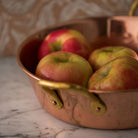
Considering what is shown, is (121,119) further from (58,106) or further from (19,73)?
(19,73)

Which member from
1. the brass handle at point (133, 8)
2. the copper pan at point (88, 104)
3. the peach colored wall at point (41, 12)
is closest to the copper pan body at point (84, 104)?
the copper pan at point (88, 104)

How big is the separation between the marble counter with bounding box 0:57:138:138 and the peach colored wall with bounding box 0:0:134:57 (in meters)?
0.22

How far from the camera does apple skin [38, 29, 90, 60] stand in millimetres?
793

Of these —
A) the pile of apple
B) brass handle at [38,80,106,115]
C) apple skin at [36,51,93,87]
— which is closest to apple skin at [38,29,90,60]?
the pile of apple

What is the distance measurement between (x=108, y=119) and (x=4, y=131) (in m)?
0.24

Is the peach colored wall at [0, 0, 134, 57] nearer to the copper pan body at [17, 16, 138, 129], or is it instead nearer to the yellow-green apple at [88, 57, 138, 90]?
the copper pan body at [17, 16, 138, 129]

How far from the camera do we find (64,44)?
0.80 m

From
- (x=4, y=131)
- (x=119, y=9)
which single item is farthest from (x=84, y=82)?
(x=119, y=9)

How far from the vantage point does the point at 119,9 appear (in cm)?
101

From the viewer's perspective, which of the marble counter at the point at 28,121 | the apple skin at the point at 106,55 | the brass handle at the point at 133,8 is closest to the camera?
the marble counter at the point at 28,121

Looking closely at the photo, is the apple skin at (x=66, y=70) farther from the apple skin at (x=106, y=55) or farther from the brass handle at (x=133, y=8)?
the brass handle at (x=133, y=8)

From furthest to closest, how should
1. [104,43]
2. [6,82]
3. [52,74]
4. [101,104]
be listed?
[104,43] < [6,82] < [52,74] < [101,104]

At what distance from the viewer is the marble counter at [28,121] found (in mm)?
620

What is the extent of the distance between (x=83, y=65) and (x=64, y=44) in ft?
0.51
